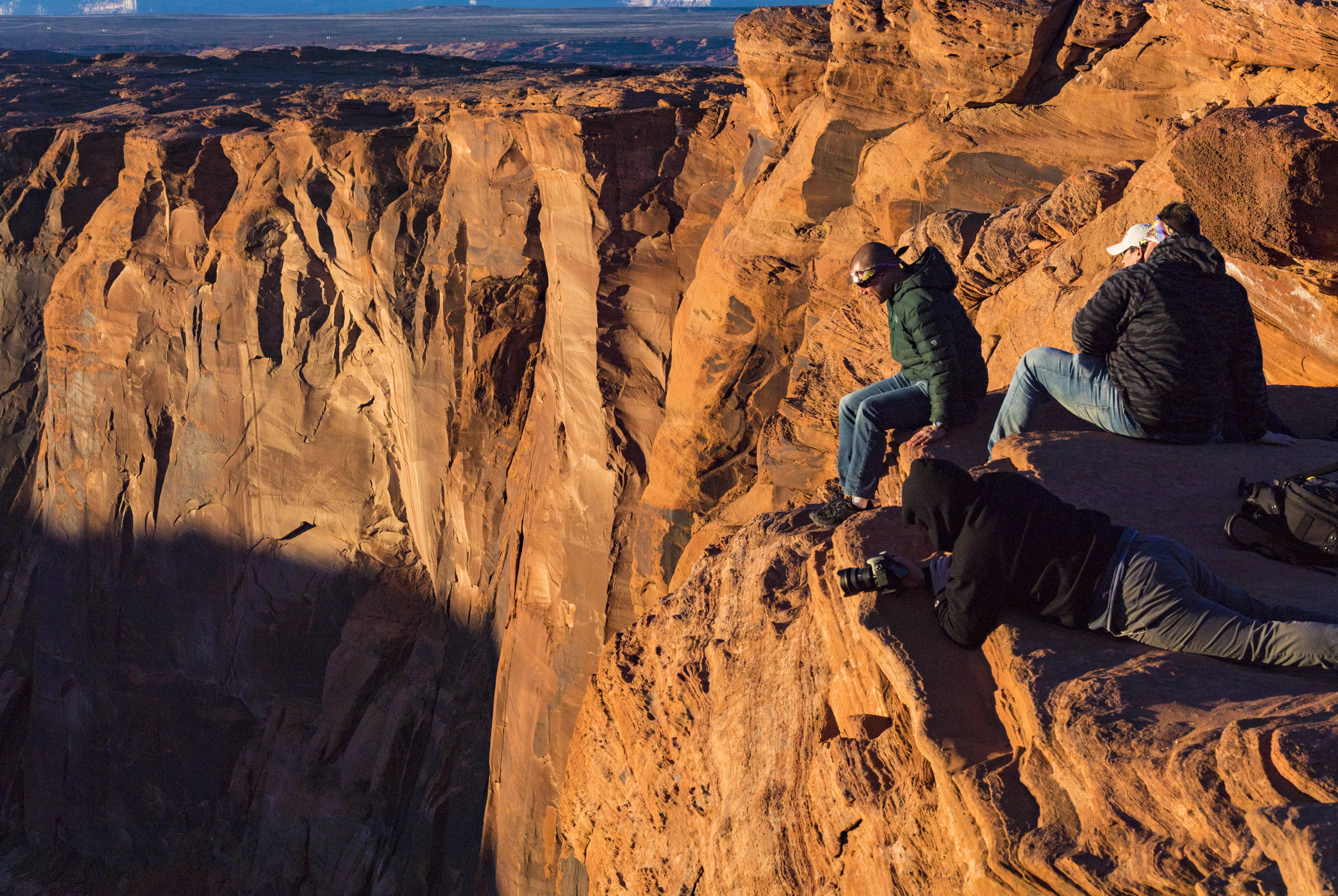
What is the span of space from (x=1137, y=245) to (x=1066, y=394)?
38.5 inches

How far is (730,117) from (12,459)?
20.7m

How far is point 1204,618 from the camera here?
150 inches

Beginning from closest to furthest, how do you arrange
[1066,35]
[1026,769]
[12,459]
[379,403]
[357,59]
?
1. [1026,769]
2. [1066,35]
3. [379,403]
4. [12,459]
5. [357,59]

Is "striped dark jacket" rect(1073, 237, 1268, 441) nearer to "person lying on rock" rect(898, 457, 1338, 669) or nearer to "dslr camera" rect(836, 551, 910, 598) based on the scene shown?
"person lying on rock" rect(898, 457, 1338, 669)

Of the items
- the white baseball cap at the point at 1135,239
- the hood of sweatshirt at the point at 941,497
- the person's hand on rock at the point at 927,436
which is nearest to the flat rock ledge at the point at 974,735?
the hood of sweatshirt at the point at 941,497

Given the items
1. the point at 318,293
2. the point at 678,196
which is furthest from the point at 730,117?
the point at 318,293

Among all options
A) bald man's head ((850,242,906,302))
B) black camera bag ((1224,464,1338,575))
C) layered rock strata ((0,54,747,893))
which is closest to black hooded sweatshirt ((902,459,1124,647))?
black camera bag ((1224,464,1338,575))

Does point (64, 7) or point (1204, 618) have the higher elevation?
point (64, 7)

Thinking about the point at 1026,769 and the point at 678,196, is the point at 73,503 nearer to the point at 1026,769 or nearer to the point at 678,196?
the point at 678,196

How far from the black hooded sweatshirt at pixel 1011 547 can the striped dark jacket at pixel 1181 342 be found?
5.61ft

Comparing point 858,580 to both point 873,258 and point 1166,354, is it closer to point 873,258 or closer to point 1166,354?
point 1166,354

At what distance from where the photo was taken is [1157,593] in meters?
3.83

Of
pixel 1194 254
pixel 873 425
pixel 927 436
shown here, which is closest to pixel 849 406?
pixel 873 425

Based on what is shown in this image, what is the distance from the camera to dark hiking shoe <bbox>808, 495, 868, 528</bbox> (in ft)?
21.1
